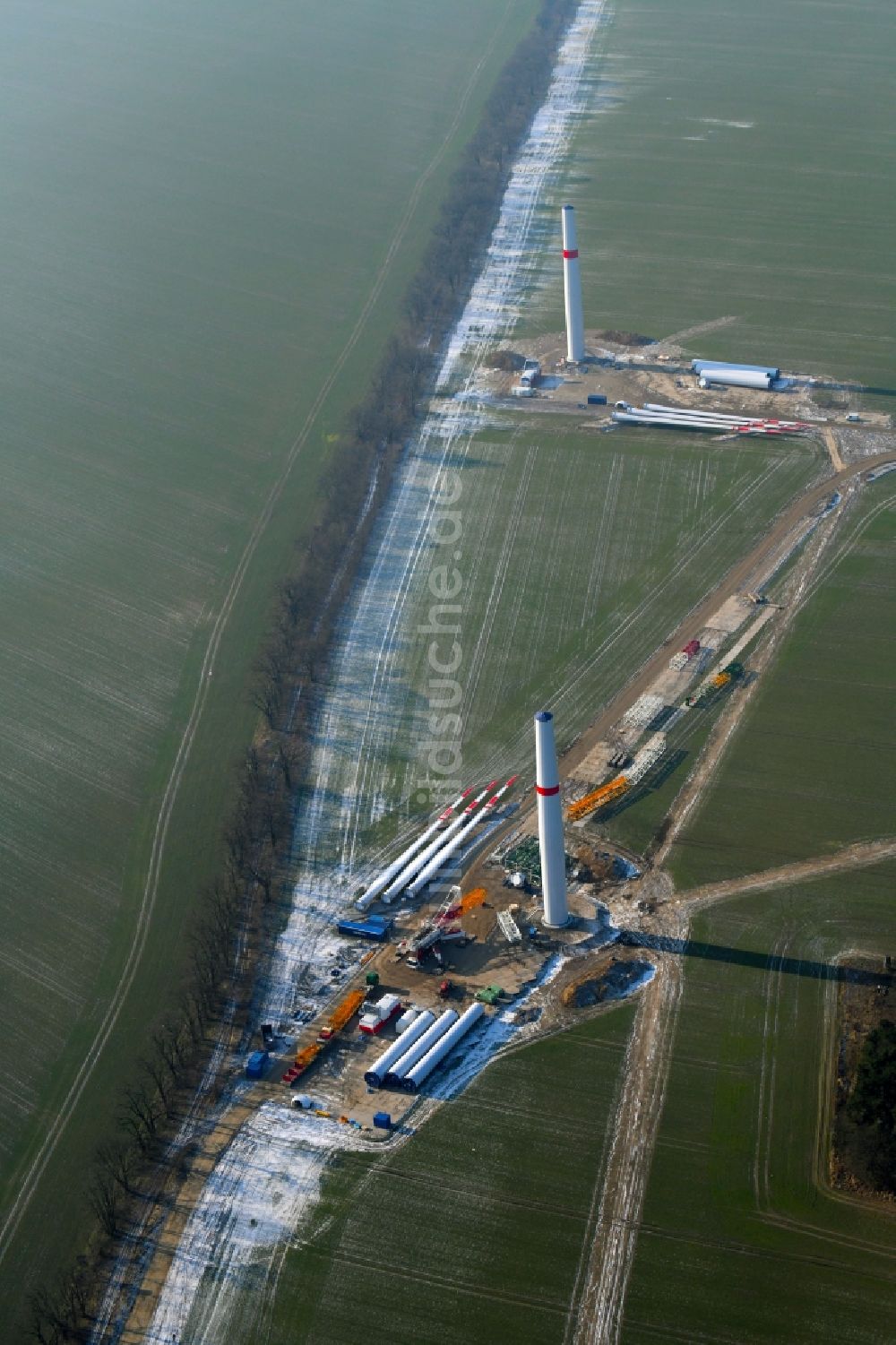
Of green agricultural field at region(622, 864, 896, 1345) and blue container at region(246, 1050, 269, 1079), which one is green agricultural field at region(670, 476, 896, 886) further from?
blue container at region(246, 1050, 269, 1079)

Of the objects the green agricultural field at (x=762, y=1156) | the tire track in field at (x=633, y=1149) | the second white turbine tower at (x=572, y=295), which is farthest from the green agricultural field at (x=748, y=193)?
the tire track in field at (x=633, y=1149)

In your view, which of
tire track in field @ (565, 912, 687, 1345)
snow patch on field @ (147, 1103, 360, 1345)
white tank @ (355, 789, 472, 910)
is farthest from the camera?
white tank @ (355, 789, 472, 910)

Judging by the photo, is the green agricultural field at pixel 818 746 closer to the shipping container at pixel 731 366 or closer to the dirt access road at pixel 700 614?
the dirt access road at pixel 700 614

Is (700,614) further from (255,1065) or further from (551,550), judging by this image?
(255,1065)

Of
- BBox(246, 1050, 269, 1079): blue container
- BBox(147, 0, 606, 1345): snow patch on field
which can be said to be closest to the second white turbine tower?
BBox(147, 0, 606, 1345): snow patch on field

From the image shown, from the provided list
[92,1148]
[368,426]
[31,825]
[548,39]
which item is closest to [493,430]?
[368,426]

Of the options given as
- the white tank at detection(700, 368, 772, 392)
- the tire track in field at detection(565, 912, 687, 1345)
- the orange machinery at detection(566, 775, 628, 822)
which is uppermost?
the white tank at detection(700, 368, 772, 392)

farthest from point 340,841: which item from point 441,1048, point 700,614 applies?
point 700,614

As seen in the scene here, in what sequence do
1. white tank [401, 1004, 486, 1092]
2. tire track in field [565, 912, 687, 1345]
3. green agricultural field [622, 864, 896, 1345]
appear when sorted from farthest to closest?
1. white tank [401, 1004, 486, 1092]
2. tire track in field [565, 912, 687, 1345]
3. green agricultural field [622, 864, 896, 1345]
